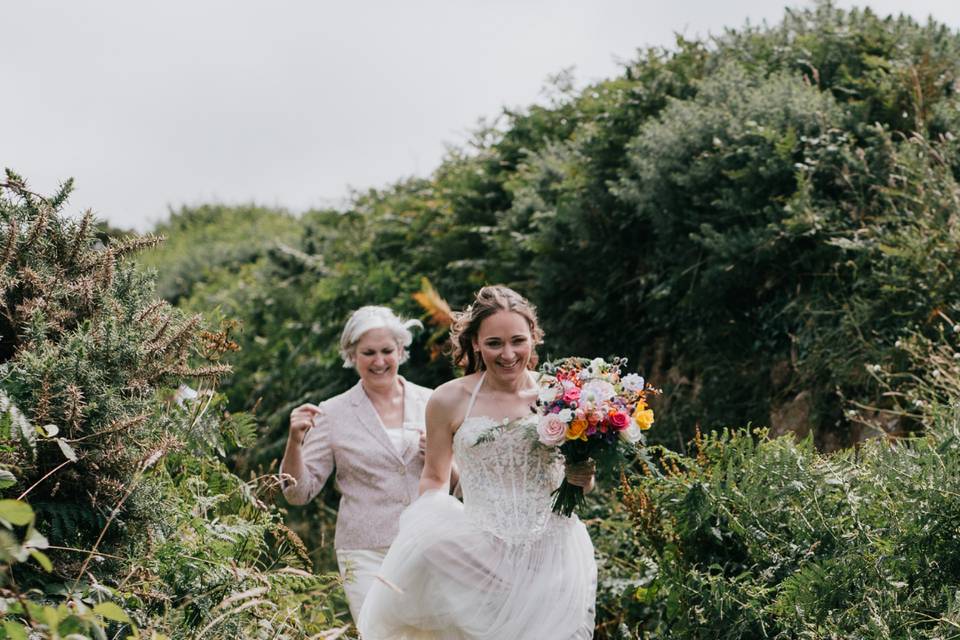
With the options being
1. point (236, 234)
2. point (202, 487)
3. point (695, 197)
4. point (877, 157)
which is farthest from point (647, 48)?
point (236, 234)


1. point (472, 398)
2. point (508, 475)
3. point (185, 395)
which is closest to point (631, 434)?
point (508, 475)

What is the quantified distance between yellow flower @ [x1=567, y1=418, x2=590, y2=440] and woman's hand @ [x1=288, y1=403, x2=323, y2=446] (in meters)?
1.81

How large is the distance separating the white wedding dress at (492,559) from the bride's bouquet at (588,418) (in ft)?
0.60

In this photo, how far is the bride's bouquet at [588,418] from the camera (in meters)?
5.25

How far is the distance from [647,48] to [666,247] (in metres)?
2.32

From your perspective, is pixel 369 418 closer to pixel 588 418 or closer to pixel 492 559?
pixel 492 559

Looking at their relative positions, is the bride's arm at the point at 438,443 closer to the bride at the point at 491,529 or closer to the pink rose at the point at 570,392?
the bride at the point at 491,529

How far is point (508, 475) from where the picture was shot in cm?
567

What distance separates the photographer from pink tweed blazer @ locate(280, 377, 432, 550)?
6.50 metres

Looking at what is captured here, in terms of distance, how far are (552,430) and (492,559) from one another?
2.38 feet

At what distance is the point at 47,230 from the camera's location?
17.1 feet

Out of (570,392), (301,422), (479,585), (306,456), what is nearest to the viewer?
(570,392)

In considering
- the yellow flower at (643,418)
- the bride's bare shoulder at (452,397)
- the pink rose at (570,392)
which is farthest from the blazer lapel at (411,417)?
the yellow flower at (643,418)

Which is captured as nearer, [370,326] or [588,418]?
[588,418]
